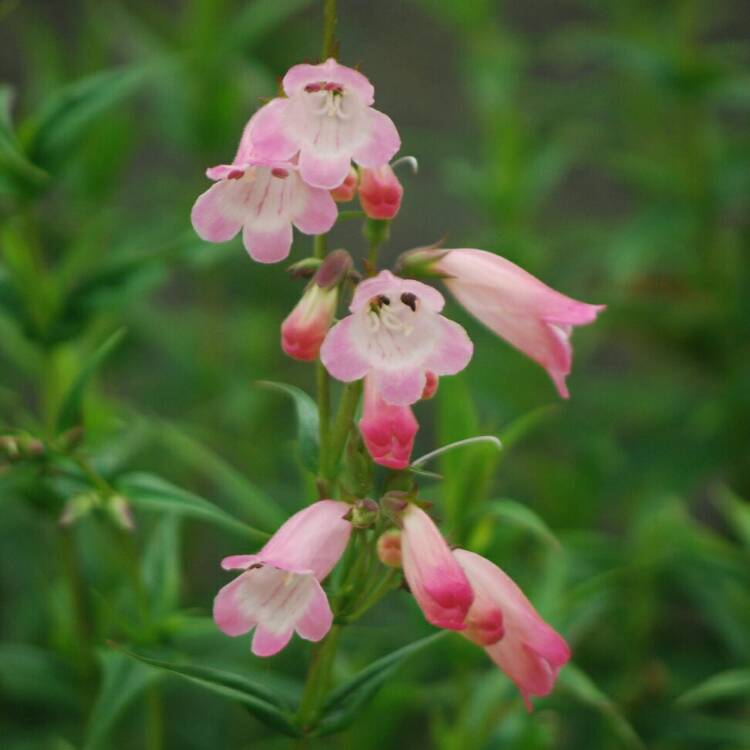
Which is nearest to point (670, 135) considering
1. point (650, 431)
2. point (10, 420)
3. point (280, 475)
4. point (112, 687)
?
point (650, 431)

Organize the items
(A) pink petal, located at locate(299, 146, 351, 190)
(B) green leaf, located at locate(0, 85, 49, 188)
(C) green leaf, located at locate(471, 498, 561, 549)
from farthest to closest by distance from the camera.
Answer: (B) green leaf, located at locate(0, 85, 49, 188) → (C) green leaf, located at locate(471, 498, 561, 549) → (A) pink petal, located at locate(299, 146, 351, 190)

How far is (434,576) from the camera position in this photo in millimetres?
1140

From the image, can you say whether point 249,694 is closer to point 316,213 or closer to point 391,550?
point 391,550

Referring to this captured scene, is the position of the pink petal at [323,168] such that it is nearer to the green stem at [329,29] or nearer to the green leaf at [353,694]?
the green stem at [329,29]

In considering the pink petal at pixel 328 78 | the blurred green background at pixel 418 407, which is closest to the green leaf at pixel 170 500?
the blurred green background at pixel 418 407

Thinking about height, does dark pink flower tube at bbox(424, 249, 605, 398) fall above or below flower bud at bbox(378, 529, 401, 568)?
above

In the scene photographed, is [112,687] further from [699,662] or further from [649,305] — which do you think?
[649,305]

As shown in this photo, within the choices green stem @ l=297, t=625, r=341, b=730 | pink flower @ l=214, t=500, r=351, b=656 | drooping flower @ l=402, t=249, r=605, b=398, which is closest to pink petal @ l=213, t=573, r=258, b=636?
pink flower @ l=214, t=500, r=351, b=656

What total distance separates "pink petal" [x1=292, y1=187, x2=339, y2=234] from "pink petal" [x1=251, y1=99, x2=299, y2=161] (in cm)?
4

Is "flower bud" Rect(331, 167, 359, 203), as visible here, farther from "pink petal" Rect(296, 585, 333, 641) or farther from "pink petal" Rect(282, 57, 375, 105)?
"pink petal" Rect(296, 585, 333, 641)

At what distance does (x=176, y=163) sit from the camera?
12.7 feet

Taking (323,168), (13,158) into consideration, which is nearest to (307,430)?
(323,168)

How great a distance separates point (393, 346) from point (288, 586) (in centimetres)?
25

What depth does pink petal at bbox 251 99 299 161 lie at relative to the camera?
3.61ft
